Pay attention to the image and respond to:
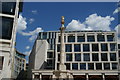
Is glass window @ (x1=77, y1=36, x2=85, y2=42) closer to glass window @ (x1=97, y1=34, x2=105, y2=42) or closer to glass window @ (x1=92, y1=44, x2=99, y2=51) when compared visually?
glass window @ (x1=92, y1=44, x2=99, y2=51)

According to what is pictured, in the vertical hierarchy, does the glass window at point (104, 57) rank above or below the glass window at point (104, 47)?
below

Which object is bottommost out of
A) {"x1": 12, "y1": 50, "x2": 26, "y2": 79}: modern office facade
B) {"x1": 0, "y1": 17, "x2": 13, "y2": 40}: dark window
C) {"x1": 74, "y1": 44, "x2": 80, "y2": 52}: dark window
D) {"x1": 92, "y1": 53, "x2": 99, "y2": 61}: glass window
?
{"x1": 12, "y1": 50, "x2": 26, "y2": 79}: modern office facade

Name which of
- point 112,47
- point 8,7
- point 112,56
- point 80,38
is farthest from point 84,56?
point 8,7

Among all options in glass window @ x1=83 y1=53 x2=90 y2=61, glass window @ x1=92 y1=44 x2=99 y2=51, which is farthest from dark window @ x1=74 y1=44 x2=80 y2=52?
glass window @ x1=92 y1=44 x2=99 y2=51

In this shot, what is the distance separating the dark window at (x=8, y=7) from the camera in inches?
1205

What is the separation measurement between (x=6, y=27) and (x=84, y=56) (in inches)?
1751

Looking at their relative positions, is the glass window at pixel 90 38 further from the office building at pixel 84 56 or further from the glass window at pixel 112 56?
the glass window at pixel 112 56

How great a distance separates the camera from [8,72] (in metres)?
28.3

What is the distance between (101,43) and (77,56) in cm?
1065

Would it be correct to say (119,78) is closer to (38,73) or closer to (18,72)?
(38,73)

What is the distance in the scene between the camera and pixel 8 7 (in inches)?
1229

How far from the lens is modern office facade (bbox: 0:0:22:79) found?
27958 millimetres

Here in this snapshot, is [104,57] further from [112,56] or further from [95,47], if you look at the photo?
[95,47]

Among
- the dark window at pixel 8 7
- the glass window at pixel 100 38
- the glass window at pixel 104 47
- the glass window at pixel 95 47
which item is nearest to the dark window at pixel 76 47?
the glass window at pixel 95 47
